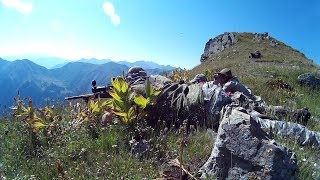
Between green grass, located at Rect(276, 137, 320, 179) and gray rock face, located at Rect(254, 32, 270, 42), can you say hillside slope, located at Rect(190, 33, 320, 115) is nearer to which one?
gray rock face, located at Rect(254, 32, 270, 42)

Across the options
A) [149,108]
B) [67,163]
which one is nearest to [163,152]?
[67,163]

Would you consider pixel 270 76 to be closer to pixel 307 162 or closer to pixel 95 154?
pixel 307 162

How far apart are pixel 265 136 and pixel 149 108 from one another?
341cm

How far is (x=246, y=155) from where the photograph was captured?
212 inches

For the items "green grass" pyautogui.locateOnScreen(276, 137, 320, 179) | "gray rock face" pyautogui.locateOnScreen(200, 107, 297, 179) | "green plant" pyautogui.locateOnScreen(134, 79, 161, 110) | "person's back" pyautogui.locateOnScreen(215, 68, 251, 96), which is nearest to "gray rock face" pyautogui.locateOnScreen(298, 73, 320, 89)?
"person's back" pyautogui.locateOnScreen(215, 68, 251, 96)

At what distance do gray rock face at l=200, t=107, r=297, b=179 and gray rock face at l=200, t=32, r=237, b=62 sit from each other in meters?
58.6

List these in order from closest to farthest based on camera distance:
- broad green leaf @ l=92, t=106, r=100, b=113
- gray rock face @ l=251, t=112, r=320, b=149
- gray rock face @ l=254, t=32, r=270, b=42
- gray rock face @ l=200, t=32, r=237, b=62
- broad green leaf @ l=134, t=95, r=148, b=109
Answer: gray rock face @ l=251, t=112, r=320, b=149 < broad green leaf @ l=134, t=95, r=148, b=109 < broad green leaf @ l=92, t=106, r=100, b=113 < gray rock face @ l=200, t=32, r=237, b=62 < gray rock face @ l=254, t=32, r=270, b=42

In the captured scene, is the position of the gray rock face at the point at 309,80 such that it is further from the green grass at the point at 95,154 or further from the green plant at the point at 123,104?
the green plant at the point at 123,104

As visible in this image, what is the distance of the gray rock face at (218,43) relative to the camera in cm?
6519

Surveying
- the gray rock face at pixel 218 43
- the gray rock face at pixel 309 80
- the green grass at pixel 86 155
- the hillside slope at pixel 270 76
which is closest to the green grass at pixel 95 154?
the green grass at pixel 86 155

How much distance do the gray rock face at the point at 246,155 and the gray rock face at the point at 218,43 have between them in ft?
192

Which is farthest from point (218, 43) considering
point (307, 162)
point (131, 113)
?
point (307, 162)

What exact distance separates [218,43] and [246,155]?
65665 millimetres

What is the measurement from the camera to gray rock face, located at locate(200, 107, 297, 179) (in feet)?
16.8
